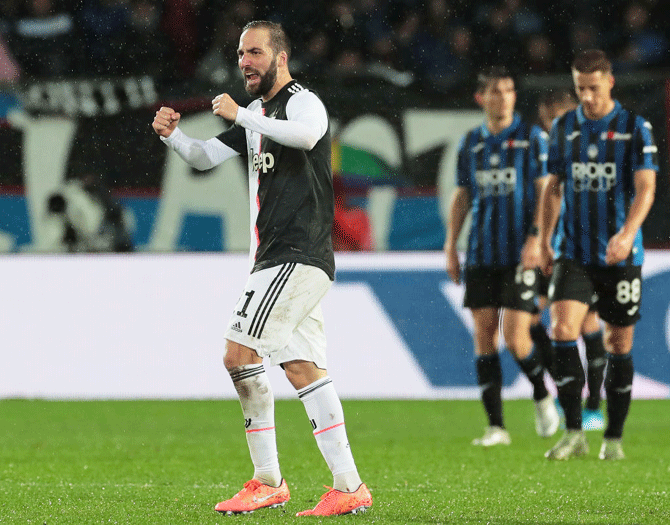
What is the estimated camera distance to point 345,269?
8281 mm

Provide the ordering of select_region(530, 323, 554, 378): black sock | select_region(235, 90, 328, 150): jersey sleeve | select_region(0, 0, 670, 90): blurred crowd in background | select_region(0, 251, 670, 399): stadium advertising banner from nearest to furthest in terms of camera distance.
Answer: select_region(235, 90, 328, 150): jersey sleeve, select_region(530, 323, 554, 378): black sock, select_region(0, 251, 670, 399): stadium advertising banner, select_region(0, 0, 670, 90): blurred crowd in background

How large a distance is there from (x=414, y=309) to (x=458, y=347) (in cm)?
40

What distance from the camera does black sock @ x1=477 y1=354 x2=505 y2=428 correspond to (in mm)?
6203

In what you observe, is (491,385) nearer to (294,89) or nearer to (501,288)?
(501,288)

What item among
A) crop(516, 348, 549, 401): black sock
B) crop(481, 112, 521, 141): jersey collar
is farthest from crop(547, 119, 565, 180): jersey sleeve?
crop(516, 348, 549, 401): black sock

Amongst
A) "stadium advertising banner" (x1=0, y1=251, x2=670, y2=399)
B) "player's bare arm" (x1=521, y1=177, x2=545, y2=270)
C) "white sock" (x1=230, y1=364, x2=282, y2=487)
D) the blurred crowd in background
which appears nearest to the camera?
"white sock" (x1=230, y1=364, x2=282, y2=487)

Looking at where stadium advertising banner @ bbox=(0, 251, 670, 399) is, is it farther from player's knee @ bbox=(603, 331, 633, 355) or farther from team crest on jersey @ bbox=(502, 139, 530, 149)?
player's knee @ bbox=(603, 331, 633, 355)

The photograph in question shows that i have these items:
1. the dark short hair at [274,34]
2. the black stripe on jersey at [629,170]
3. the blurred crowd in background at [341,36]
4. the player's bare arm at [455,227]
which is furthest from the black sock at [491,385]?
the blurred crowd in background at [341,36]

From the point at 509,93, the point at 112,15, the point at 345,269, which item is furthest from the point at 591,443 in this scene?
the point at 112,15

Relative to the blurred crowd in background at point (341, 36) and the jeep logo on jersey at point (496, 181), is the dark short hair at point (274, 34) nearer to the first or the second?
the jeep logo on jersey at point (496, 181)

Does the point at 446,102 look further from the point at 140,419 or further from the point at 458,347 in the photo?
the point at 140,419

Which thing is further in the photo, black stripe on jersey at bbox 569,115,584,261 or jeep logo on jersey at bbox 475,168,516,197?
jeep logo on jersey at bbox 475,168,516,197

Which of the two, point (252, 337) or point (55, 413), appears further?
point (55, 413)

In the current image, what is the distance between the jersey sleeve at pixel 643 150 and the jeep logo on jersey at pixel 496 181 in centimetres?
104
